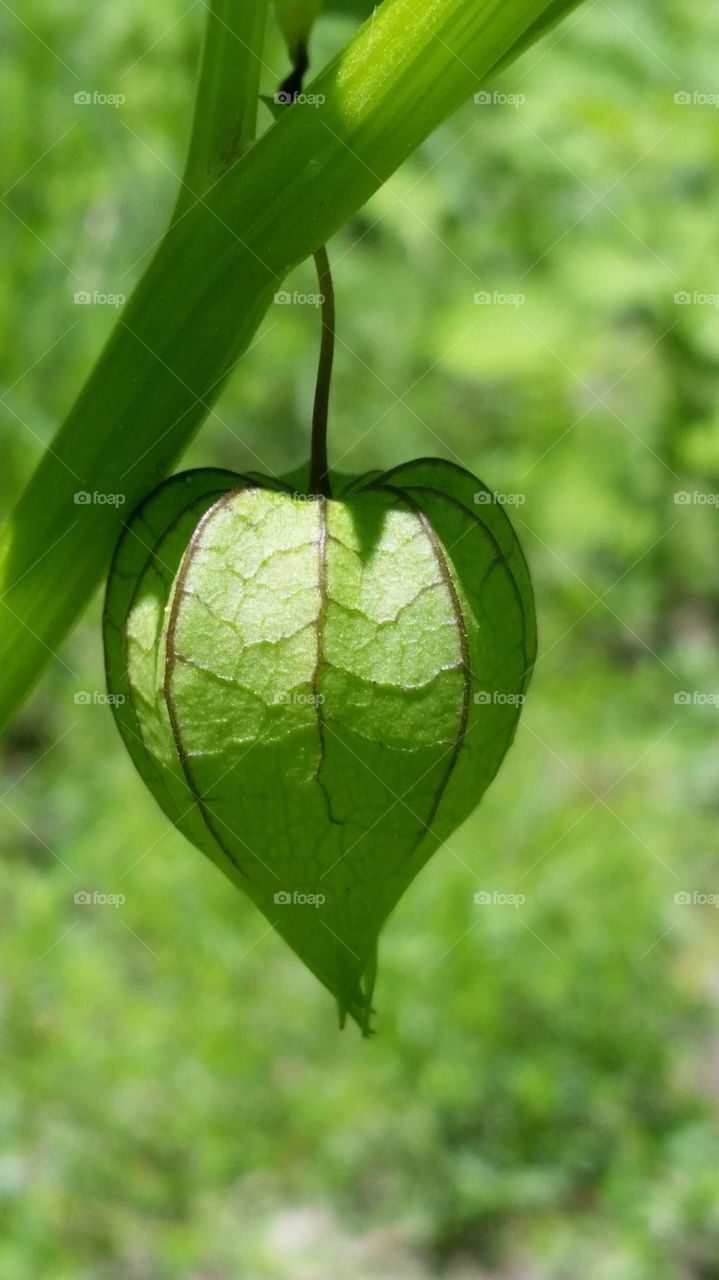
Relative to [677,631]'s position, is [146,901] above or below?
below

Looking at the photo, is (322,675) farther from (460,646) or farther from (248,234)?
(248,234)

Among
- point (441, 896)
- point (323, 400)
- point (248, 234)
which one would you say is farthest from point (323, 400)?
point (441, 896)

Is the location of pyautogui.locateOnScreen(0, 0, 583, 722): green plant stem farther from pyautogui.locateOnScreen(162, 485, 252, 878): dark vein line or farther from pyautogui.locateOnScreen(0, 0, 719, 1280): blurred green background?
pyautogui.locateOnScreen(0, 0, 719, 1280): blurred green background

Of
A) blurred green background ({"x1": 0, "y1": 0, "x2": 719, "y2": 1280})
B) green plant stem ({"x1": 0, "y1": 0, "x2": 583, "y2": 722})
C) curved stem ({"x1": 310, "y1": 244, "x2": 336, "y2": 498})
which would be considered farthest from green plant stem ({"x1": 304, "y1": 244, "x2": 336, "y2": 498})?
blurred green background ({"x1": 0, "y1": 0, "x2": 719, "y2": 1280})

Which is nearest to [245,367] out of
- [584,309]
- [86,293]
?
[584,309]

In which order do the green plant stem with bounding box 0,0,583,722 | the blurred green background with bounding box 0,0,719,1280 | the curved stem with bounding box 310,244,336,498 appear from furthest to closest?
the blurred green background with bounding box 0,0,719,1280, the curved stem with bounding box 310,244,336,498, the green plant stem with bounding box 0,0,583,722

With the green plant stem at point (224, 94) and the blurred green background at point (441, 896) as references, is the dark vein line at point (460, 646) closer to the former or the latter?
the green plant stem at point (224, 94)

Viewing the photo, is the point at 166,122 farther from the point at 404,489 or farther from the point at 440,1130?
the point at 404,489
